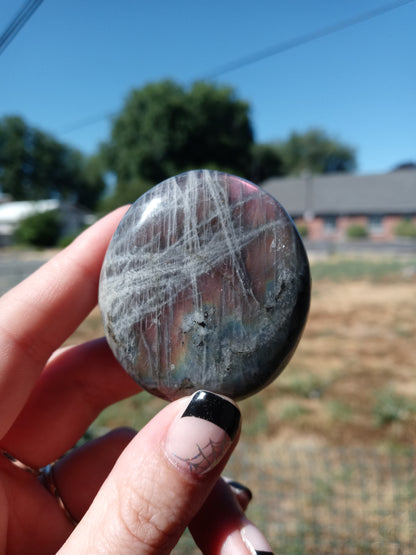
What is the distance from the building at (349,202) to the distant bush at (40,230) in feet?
49.5

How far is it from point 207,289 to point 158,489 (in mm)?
472

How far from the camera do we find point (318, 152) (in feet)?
148

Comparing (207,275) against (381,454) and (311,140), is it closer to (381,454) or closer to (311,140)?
(381,454)

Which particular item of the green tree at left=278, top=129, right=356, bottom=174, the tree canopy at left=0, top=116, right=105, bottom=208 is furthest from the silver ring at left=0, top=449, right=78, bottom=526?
the green tree at left=278, top=129, right=356, bottom=174

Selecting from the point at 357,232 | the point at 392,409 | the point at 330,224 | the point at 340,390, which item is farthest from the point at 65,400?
the point at 330,224

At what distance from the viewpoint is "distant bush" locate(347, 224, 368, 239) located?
87.6 feet

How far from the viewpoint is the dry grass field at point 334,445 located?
113 inches

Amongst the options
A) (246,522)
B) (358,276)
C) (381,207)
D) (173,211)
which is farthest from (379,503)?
(381,207)

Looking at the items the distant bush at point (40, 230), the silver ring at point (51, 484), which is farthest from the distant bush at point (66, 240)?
the silver ring at point (51, 484)

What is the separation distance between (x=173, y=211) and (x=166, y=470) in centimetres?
63

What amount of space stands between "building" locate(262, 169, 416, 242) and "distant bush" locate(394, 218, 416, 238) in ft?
1.40

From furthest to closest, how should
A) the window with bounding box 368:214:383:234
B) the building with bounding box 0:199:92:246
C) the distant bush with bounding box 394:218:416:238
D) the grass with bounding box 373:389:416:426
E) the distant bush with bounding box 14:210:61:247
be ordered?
the building with bounding box 0:199:92:246 → the distant bush with bounding box 14:210:61:247 → the window with bounding box 368:214:383:234 → the distant bush with bounding box 394:218:416:238 → the grass with bounding box 373:389:416:426

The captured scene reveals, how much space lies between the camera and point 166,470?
961 millimetres

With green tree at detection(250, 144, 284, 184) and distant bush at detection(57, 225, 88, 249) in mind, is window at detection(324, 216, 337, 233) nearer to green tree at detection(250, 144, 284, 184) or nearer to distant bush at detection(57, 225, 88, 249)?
green tree at detection(250, 144, 284, 184)
